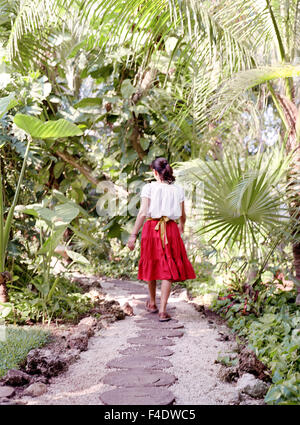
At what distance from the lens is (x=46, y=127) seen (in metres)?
3.56

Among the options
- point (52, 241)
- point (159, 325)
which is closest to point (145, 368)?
point (159, 325)

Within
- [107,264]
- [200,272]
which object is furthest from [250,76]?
[107,264]

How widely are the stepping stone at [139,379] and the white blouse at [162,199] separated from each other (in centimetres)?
172

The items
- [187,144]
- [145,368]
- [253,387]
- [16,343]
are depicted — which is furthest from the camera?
[187,144]

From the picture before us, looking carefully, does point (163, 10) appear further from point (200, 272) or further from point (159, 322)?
point (200, 272)

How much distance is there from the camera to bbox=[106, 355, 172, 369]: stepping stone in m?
2.83

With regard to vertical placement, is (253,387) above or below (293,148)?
below

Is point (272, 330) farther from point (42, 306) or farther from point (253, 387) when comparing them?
point (42, 306)

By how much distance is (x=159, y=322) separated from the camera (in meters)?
4.03

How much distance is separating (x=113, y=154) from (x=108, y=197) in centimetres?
64

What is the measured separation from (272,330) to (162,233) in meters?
1.39

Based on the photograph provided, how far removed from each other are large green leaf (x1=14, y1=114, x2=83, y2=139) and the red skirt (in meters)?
1.20

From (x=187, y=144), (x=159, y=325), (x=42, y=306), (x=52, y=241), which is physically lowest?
(x=159, y=325)

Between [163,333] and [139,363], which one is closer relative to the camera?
[139,363]
